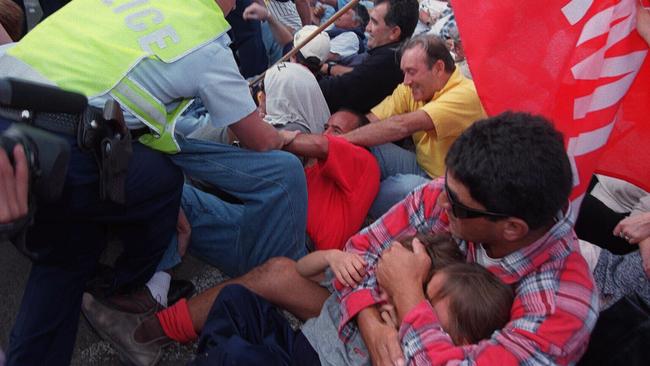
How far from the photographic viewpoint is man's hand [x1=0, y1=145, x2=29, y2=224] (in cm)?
128

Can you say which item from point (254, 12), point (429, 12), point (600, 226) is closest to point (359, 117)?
point (254, 12)

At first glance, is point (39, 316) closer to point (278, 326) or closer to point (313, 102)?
point (278, 326)

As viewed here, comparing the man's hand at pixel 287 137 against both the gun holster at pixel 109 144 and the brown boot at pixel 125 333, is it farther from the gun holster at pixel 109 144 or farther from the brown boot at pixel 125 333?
the brown boot at pixel 125 333

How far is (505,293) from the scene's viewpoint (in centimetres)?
169

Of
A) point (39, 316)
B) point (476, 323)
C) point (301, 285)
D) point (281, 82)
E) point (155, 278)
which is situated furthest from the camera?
point (281, 82)

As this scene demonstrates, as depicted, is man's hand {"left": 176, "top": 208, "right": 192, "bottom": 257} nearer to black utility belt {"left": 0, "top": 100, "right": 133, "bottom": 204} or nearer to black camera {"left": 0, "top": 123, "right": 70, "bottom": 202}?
black utility belt {"left": 0, "top": 100, "right": 133, "bottom": 204}

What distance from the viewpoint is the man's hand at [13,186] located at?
1280 millimetres

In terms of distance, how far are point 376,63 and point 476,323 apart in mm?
2270

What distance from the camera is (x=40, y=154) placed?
136 centimetres

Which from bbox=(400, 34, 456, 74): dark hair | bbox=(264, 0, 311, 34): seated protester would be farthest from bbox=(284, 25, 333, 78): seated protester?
bbox=(264, 0, 311, 34): seated protester

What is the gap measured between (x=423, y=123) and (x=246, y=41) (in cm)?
186

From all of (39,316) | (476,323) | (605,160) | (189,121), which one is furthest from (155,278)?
(605,160)

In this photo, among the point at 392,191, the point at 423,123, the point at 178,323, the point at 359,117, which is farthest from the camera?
the point at 359,117

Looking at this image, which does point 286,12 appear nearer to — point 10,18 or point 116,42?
point 10,18
